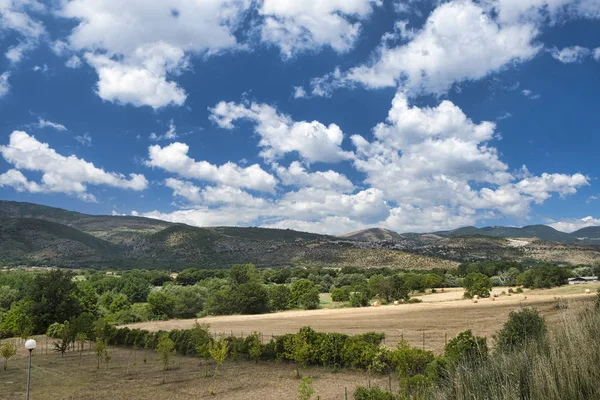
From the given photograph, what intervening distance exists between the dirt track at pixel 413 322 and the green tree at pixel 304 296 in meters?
12.4

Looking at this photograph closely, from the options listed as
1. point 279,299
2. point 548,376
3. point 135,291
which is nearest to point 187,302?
point 279,299

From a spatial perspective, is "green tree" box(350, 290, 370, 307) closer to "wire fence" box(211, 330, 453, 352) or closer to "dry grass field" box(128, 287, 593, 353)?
"dry grass field" box(128, 287, 593, 353)

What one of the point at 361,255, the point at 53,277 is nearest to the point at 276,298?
the point at 53,277

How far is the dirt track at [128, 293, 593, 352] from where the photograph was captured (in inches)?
1459

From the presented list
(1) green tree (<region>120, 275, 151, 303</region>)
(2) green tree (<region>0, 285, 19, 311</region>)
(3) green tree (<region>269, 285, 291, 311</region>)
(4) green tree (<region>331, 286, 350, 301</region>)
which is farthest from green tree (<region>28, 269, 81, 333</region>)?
(4) green tree (<region>331, 286, 350, 301</region>)

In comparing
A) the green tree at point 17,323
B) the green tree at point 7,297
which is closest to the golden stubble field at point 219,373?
the green tree at point 17,323

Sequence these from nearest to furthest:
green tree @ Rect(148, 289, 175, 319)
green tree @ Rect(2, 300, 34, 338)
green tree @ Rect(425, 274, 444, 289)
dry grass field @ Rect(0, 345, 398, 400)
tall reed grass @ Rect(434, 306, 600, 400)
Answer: tall reed grass @ Rect(434, 306, 600, 400) → dry grass field @ Rect(0, 345, 398, 400) → green tree @ Rect(2, 300, 34, 338) → green tree @ Rect(148, 289, 175, 319) → green tree @ Rect(425, 274, 444, 289)

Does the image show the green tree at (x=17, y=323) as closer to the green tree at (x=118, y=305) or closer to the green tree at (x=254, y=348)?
the green tree at (x=118, y=305)

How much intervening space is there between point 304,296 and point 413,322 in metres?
31.9

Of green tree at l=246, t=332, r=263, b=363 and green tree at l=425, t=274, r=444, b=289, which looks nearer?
green tree at l=246, t=332, r=263, b=363

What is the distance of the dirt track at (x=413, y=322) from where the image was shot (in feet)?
122

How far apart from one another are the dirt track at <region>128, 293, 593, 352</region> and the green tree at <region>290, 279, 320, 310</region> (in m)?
12.4

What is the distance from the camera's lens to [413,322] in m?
45.8

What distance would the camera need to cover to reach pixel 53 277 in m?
62.9
